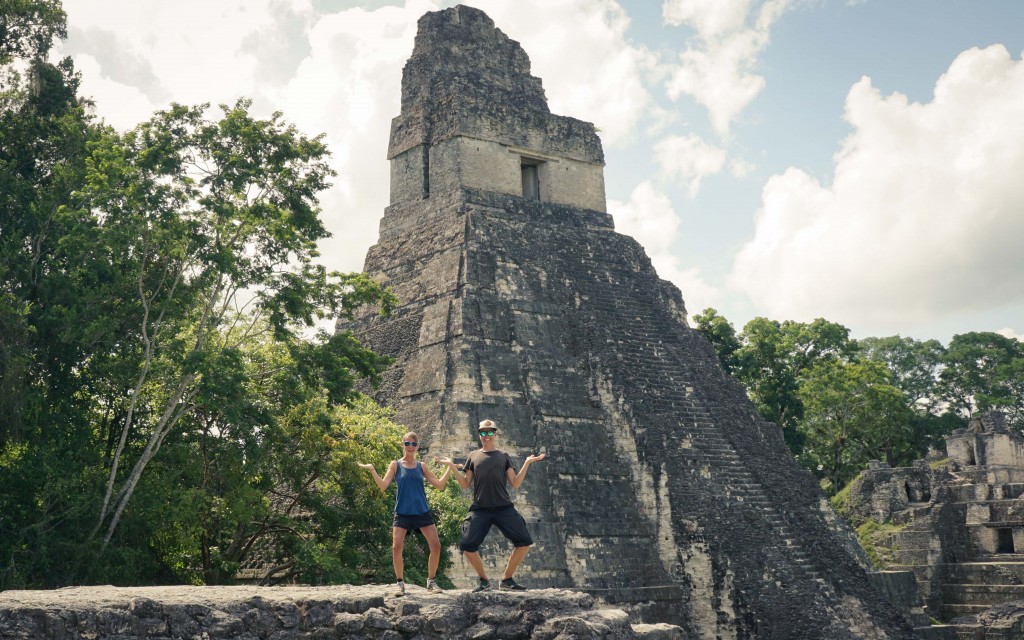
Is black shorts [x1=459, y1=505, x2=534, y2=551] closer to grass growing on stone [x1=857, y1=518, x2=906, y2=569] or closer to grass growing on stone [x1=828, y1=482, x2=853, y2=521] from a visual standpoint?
grass growing on stone [x1=857, y1=518, x2=906, y2=569]

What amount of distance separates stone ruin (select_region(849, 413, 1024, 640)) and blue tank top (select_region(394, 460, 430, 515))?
709 inches

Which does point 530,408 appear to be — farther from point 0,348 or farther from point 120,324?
point 0,348

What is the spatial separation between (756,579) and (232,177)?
8.89 meters

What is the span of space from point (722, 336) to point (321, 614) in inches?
954

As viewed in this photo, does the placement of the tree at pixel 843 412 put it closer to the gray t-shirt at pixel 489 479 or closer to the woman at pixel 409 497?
the gray t-shirt at pixel 489 479

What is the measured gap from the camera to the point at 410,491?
729cm

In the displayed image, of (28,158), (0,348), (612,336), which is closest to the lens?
(0,348)

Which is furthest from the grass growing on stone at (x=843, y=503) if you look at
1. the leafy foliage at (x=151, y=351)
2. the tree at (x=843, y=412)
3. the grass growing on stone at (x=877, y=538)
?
the leafy foliage at (x=151, y=351)

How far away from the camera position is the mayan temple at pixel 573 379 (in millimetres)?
14086

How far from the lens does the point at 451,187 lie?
1772 cm

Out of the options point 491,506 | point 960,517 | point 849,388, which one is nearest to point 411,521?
point 491,506

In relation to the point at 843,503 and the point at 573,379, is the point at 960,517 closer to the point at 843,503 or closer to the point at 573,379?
the point at 843,503

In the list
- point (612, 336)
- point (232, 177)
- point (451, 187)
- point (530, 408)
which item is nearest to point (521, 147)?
point (451, 187)

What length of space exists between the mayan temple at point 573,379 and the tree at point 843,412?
65.0 feet
